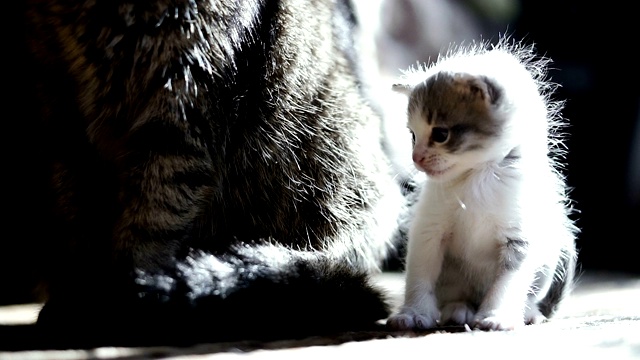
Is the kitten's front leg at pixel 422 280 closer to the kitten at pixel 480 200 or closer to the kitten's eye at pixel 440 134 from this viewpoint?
the kitten at pixel 480 200

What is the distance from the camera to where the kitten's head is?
1.88 meters

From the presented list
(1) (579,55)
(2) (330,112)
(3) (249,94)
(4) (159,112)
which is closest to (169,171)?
(4) (159,112)

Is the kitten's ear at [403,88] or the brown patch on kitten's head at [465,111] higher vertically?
the kitten's ear at [403,88]

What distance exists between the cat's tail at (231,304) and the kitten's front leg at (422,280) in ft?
0.35

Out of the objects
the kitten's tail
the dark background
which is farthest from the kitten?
the dark background

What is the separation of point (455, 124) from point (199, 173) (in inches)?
25.1

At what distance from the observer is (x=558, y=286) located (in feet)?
7.55

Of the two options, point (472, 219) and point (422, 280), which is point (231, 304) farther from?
point (472, 219)

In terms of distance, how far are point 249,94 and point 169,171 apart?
340mm

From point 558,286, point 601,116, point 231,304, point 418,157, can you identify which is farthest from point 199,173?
point 601,116

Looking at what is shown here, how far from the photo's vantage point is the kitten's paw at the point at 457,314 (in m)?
2.01

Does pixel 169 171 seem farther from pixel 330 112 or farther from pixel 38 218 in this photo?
pixel 38 218

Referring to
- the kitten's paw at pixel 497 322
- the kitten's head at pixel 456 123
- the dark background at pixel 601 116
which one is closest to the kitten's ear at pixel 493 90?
the kitten's head at pixel 456 123

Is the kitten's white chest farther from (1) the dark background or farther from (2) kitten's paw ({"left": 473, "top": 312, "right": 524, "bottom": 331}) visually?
(1) the dark background
